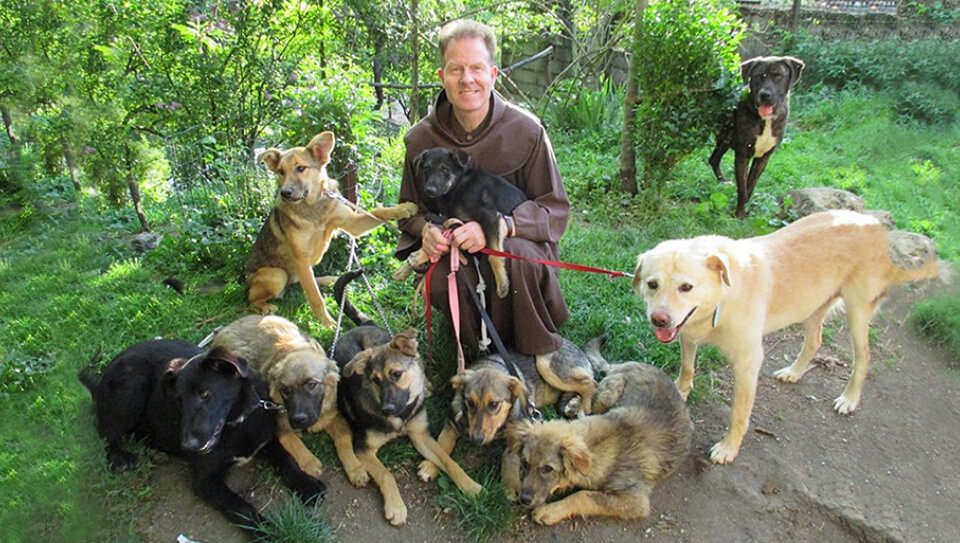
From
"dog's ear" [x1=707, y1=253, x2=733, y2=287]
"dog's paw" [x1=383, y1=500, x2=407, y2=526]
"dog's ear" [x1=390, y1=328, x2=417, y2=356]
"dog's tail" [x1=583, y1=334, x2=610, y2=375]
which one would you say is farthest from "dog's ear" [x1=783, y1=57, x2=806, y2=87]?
"dog's paw" [x1=383, y1=500, x2=407, y2=526]

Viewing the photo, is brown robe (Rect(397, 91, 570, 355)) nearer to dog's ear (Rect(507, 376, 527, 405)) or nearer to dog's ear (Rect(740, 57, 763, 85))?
dog's ear (Rect(507, 376, 527, 405))

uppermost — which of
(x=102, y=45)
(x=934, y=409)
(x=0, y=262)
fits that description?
(x=102, y=45)

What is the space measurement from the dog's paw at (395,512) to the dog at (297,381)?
254 millimetres

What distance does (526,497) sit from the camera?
10.2 ft

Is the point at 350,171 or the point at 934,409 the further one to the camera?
Answer: the point at 350,171

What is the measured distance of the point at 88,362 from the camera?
396 cm

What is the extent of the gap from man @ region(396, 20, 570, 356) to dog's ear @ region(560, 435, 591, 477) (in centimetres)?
82

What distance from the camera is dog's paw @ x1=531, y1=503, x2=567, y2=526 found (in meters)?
3.15

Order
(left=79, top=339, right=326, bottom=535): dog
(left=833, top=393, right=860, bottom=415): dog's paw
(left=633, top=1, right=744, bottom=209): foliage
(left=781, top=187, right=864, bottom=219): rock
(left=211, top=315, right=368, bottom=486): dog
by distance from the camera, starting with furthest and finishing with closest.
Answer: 1. (left=633, top=1, right=744, bottom=209): foliage
2. (left=781, top=187, right=864, bottom=219): rock
3. (left=833, top=393, right=860, bottom=415): dog's paw
4. (left=211, top=315, right=368, bottom=486): dog
5. (left=79, top=339, right=326, bottom=535): dog

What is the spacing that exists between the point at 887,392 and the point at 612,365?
2106 mm

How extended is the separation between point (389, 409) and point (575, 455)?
1.11 m

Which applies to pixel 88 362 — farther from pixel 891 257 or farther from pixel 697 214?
pixel 697 214

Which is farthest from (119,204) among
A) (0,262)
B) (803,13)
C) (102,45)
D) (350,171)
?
(803,13)

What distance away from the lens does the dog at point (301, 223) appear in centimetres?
446
